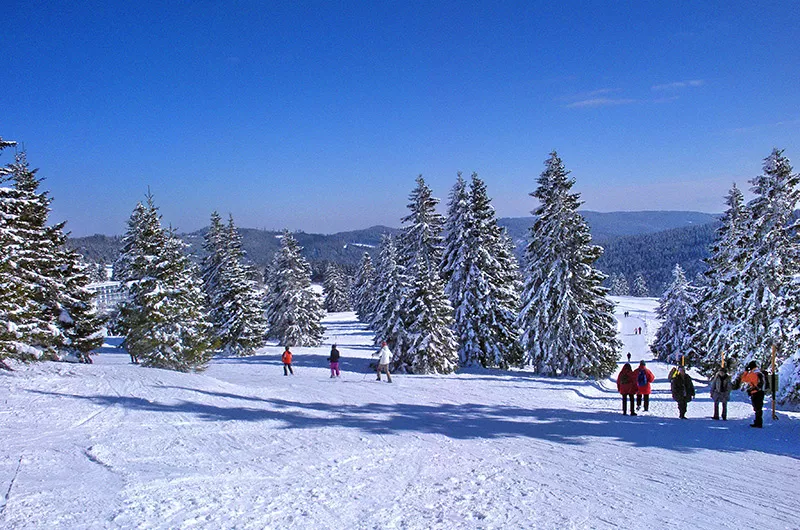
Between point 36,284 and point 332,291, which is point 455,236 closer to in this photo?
point 36,284

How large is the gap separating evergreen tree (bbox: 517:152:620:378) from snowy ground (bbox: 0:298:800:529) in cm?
1026

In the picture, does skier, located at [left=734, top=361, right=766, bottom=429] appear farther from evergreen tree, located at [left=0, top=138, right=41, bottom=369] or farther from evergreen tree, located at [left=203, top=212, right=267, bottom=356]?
evergreen tree, located at [left=203, top=212, right=267, bottom=356]

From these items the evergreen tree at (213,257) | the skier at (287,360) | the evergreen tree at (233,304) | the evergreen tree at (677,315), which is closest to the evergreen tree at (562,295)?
the skier at (287,360)

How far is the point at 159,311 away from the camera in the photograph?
69.5 ft

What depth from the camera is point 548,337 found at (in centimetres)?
2644

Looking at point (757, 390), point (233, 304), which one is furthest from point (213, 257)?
point (757, 390)

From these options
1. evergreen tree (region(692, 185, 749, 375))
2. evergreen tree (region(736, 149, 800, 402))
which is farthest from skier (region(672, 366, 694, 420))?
evergreen tree (region(736, 149, 800, 402))

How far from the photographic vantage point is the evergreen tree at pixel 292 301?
4131 cm

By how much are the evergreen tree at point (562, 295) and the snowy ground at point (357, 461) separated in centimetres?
1026

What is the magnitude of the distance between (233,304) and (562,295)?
2297 cm

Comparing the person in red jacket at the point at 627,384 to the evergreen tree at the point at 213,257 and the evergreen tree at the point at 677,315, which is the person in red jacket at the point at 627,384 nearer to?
the evergreen tree at the point at 677,315

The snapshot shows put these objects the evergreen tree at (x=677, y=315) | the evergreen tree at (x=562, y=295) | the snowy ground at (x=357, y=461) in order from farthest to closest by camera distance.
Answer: the evergreen tree at (x=677, y=315) < the evergreen tree at (x=562, y=295) < the snowy ground at (x=357, y=461)

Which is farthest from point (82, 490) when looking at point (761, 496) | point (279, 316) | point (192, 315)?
point (279, 316)

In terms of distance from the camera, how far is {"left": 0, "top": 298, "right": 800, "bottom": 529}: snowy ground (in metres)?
6.00
